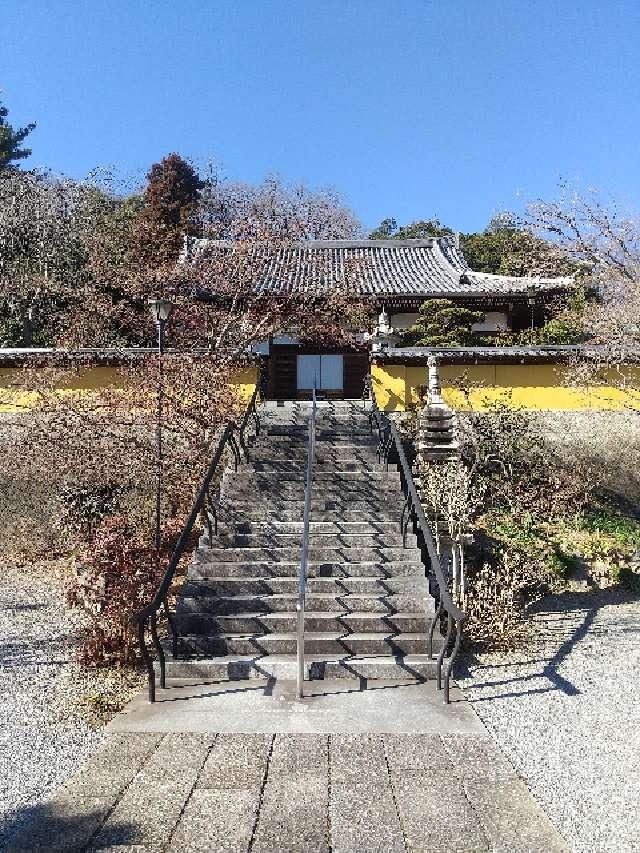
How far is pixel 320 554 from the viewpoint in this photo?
22.2 ft

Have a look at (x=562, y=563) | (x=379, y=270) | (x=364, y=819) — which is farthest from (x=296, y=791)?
(x=379, y=270)

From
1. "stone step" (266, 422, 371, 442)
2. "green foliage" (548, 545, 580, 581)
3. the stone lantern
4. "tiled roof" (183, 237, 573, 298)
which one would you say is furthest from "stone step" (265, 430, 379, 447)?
"tiled roof" (183, 237, 573, 298)

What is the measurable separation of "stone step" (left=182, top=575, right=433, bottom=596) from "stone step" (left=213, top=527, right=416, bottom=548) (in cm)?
67

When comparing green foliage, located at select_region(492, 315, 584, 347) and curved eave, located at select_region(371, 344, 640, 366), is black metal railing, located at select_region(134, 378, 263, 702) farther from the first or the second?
green foliage, located at select_region(492, 315, 584, 347)

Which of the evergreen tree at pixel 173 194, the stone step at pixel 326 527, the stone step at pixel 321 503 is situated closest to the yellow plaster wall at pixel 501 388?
the stone step at pixel 321 503

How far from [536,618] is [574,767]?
3197 mm

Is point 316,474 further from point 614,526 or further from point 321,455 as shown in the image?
point 614,526

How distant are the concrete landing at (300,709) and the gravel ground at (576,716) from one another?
14.5 inches

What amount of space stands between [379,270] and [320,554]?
46.0ft

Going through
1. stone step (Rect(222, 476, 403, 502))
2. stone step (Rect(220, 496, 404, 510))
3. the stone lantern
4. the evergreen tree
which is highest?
the evergreen tree

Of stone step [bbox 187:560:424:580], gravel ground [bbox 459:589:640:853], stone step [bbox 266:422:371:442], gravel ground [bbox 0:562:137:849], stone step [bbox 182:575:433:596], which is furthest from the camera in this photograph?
stone step [bbox 266:422:371:442]

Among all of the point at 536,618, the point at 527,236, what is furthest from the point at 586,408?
the point at 536,618

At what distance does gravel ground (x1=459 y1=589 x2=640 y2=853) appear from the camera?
3408 mm

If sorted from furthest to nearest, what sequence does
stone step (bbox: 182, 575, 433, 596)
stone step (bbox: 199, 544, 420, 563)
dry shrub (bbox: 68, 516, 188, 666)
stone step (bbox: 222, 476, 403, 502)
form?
1. stone step (bbox: 222, 476, 403, 502)
2. stone step (bbox: 199, 544, 420, 563)
3. stone step (bbox: 182, 575, 433, 596)
4. dry shrub (bbox: 68, 516, 188, 666)
